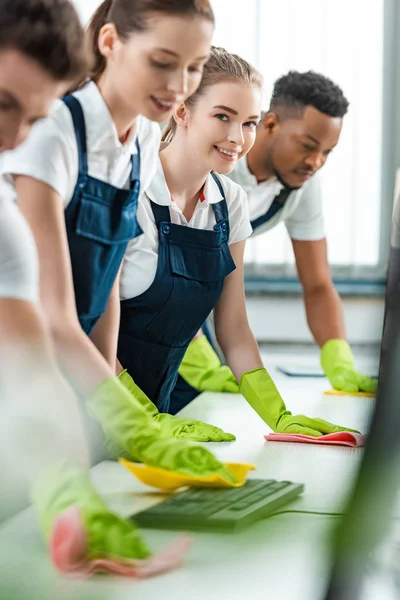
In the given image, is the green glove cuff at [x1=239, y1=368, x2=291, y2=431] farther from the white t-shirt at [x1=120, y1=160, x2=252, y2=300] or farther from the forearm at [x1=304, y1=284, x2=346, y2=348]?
the forearm at [x1=304, y1=284, x2=346, y2=348]

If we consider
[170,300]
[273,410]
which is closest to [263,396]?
Answer: [273,410]

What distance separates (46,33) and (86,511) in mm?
218

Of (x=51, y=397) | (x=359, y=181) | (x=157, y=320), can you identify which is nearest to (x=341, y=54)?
(x=359, y=181)

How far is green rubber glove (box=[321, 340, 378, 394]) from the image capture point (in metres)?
0.96

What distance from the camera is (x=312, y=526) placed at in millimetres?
442

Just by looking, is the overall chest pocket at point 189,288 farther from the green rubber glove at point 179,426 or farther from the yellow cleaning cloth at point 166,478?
the yellow cleaning cloth at point 166,478

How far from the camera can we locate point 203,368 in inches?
38.5

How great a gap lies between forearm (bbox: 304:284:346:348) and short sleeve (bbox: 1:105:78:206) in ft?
1.80

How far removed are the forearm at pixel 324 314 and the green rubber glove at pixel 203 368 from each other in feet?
0.43

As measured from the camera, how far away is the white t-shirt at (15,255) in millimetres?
405

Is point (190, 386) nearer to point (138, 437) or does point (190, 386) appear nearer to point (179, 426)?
point (179, 426)

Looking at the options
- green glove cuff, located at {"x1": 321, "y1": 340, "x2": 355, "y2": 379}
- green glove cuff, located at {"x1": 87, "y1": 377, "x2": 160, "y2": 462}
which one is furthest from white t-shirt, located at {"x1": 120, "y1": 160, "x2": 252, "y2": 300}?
green glove cuff, located at {"x1": 321, "y1": 340, "x2": 355, "y2": 379}

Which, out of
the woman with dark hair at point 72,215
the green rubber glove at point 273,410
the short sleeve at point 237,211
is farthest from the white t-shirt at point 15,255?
the green rubber glove at point 273,410

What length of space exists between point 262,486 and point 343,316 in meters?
0.55
